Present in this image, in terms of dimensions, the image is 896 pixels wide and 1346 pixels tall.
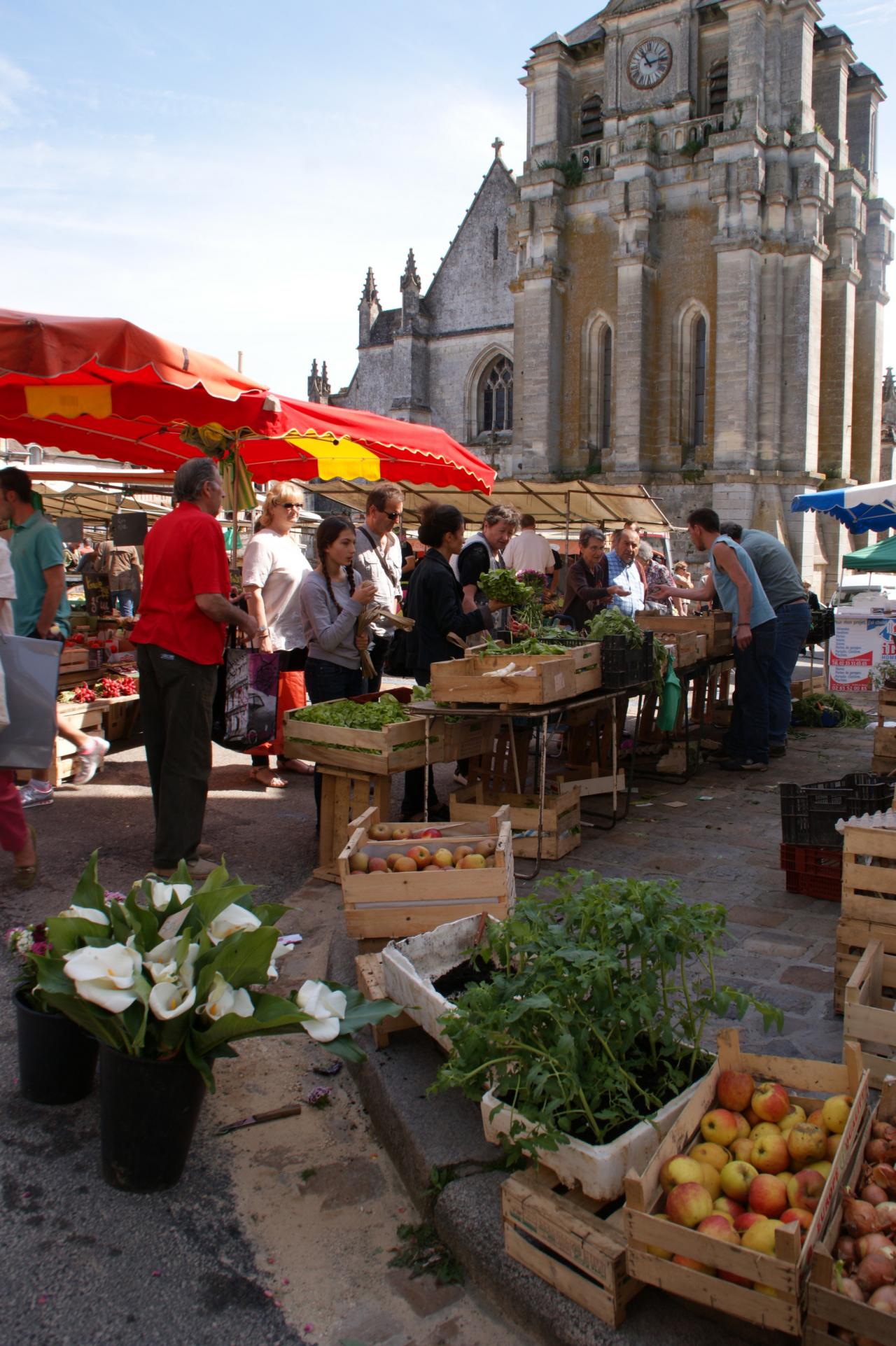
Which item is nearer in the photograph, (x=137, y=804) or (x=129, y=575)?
(x=137, y=804)

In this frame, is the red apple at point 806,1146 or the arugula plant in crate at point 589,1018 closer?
the red apple at point 806,1146

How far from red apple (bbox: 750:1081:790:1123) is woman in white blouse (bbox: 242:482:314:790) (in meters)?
4.31

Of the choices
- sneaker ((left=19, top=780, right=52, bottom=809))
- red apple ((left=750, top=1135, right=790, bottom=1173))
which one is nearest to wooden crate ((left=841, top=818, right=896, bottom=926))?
red apple ((left=750, top=1135, right=790, bottom=1173))

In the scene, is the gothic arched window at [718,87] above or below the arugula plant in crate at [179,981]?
above

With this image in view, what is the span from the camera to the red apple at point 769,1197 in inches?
79.4

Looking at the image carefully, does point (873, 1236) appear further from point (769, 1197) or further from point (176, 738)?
point (176, 738)

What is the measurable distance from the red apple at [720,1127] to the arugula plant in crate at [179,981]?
0.86 metres

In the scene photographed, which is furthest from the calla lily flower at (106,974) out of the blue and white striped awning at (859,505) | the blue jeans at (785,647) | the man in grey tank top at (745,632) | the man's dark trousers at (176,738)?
the blue and white striped awning at (859,505)

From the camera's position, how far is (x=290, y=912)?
14.8 ft

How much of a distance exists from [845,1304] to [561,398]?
30.0m

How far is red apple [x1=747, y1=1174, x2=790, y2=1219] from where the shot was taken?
202 centimetres

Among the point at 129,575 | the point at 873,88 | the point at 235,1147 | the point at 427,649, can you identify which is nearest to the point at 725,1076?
the point at 235,1147

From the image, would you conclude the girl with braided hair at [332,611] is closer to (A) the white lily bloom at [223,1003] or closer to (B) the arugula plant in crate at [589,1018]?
(A) the white lily bloom at [223,1003]

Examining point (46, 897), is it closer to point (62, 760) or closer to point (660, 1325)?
→ point (62, 760)
